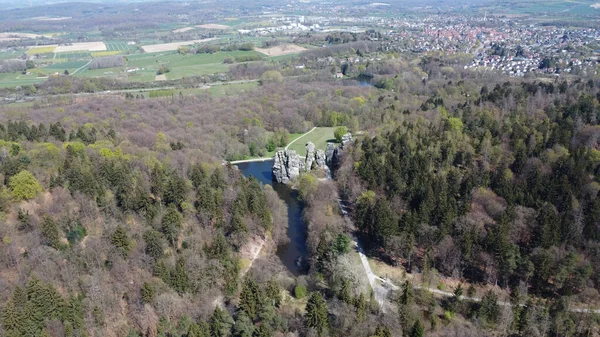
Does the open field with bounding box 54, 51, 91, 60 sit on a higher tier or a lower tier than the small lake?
higher

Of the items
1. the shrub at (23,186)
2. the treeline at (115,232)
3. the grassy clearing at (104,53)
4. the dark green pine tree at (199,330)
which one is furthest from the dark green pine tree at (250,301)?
the grassy clearing at (104,53)

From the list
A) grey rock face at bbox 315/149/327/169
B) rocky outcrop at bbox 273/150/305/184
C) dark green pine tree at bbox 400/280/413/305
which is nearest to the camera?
dark green pine tree at bbox 400/280/413/305

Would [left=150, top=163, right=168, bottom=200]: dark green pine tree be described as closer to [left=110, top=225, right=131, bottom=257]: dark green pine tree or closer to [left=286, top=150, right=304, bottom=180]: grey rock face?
[left=110, top=225, right=131, bottom=257]: dark green pine tree

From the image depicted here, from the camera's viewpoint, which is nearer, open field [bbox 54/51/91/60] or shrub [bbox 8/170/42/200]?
shrub [bbox 8/170/42/200]

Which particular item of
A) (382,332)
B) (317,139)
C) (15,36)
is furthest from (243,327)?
(15,36)

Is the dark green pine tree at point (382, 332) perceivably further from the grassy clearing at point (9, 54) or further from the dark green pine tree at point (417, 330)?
the grassy clearing at point (9, 54)

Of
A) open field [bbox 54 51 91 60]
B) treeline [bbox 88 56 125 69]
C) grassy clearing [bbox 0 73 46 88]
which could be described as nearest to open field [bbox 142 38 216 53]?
open field [bbox 54 51 91 60]
